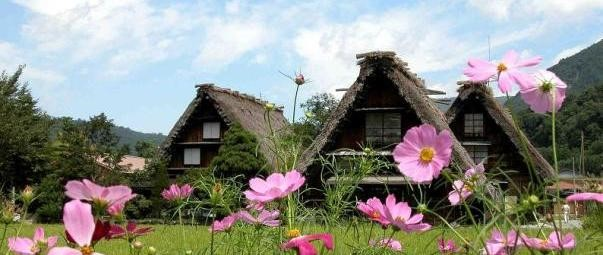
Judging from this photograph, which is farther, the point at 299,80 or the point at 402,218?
the point at 299,80

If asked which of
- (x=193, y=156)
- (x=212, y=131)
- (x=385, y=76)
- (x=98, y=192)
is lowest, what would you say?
(x=193, y=156)

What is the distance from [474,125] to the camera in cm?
2427

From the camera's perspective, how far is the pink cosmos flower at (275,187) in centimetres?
120

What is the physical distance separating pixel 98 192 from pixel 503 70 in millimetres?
587

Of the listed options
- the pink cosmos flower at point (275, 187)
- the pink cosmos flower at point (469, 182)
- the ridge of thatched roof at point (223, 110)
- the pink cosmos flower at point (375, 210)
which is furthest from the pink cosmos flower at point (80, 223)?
the ridge of thatched roof at point (223, 110)

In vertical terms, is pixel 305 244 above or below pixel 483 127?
below

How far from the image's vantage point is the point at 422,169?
3.57 feet

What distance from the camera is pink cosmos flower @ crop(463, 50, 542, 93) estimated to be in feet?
3.46

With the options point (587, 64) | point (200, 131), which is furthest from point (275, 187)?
point (587, 64)

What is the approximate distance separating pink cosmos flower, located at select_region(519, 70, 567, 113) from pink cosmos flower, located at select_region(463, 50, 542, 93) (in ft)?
0.06

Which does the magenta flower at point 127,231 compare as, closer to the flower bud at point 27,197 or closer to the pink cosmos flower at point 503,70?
the flower bud at point 27,197

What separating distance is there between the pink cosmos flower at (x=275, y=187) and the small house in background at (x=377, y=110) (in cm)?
1929

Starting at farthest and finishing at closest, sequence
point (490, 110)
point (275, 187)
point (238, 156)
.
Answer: point (490, 110) < point (238, 156) < point (275, 187)

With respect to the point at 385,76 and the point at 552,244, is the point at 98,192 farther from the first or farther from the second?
the point at 385,76
